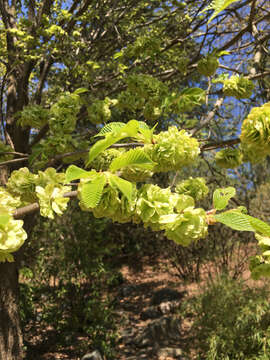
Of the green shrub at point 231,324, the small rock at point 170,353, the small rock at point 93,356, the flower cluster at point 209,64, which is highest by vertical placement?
the flower cluster at point 209,64

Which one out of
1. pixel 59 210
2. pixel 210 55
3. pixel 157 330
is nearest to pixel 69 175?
pixel 59 210

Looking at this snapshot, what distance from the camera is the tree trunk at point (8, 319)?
332cm

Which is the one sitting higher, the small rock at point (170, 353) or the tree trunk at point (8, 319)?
the tree trunk at point (8, 319)

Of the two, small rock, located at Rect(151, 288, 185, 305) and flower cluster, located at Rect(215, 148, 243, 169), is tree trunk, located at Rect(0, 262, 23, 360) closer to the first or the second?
flower cluster, located at Rect(215, 148, 243, 169)

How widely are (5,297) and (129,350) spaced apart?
9.97ft

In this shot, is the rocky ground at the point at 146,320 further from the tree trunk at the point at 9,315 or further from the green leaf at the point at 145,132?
the green leaf at the point at 145,132

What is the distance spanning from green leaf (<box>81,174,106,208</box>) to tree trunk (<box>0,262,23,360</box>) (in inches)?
119

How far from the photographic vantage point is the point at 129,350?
5270 mm

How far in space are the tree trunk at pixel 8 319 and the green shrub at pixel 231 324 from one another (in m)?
2.72

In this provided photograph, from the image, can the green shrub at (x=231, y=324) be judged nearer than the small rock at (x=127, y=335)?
Yes

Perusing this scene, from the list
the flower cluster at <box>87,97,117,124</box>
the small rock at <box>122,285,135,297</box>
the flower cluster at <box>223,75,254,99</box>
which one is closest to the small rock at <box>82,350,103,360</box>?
the small rock at <box>122,285,135,297</box>

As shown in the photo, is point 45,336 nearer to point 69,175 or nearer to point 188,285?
point 188,285

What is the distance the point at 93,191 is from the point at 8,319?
3.32 metres

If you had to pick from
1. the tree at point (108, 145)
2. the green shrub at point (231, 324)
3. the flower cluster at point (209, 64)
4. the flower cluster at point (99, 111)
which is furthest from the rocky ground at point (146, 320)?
the flower cluster at point (209, 64)
